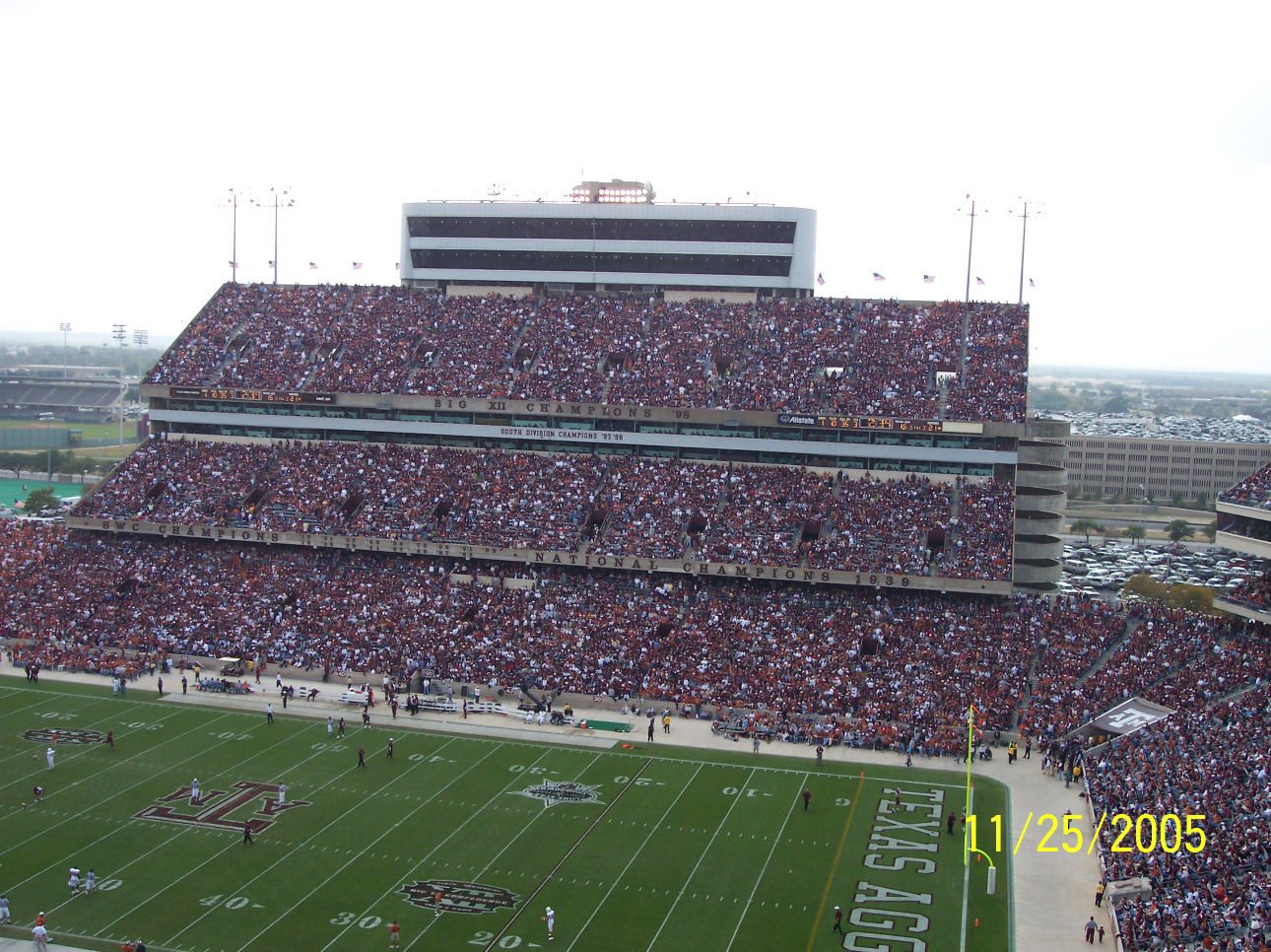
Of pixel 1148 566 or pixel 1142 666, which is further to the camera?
pixel 1148 566

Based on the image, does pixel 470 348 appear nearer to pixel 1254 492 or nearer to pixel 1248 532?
pixel 1254 492

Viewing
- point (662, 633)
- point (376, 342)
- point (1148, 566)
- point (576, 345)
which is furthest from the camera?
point (1148, 566)

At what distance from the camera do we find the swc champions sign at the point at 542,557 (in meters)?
41.9

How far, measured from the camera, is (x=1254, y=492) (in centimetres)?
3688

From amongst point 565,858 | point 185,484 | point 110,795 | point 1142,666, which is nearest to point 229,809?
point 110,795

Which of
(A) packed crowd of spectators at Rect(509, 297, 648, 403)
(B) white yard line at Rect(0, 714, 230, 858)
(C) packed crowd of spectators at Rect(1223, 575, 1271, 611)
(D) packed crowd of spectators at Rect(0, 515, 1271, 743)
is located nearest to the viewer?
(B) white yard line at Rect(0, 714, 230, 858)

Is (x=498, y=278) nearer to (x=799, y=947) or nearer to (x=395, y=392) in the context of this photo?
(x=395, y=392)

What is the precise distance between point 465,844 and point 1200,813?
1688cm

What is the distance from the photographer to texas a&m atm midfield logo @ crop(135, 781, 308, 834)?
94.4 feet

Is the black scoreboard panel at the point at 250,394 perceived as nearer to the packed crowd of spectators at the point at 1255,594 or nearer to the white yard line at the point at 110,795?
the white yard line at the point at 110,795

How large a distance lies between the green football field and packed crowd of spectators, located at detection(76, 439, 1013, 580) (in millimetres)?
10905

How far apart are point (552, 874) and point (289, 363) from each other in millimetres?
34668


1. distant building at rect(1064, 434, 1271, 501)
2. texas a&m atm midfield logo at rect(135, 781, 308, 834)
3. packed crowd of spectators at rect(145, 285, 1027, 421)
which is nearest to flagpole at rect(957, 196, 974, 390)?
packed crowd of spectators at rect(145, 285, 1027, 421)

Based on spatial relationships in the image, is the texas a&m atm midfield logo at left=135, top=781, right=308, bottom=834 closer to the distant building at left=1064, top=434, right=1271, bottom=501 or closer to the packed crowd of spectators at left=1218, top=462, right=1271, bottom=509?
the packed crowd of spectators at left=1218, top=462, right=1271, bottom=509
